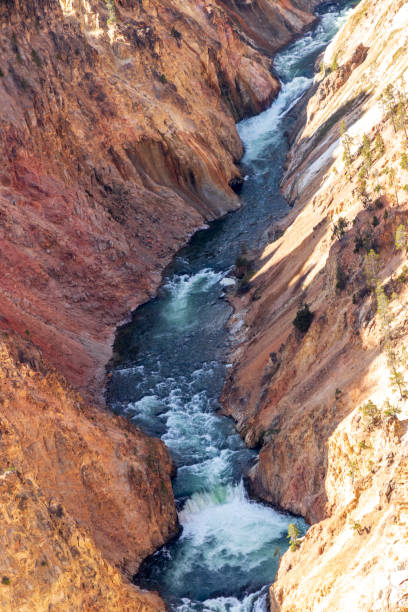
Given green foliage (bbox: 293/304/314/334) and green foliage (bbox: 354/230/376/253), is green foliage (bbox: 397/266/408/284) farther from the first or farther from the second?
green foliage (bbox: 293/304/314/334)

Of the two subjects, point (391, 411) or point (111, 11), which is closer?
point (391, 411)

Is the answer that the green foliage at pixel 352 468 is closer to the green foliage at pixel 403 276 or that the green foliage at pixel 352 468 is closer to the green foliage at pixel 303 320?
the green foliage at pixel 403 276

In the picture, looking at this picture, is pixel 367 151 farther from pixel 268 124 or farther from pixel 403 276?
pixel 268 124

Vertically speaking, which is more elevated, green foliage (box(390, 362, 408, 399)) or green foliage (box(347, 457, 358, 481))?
green foliage (box(390, 362, 408, 399))

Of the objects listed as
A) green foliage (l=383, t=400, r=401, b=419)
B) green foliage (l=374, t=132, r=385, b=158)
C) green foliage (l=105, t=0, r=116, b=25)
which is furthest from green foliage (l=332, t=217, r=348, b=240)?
green foliage (l=105, t=0, r=116, b=25)

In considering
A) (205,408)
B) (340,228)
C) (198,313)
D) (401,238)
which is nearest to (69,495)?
(205,408)
